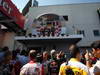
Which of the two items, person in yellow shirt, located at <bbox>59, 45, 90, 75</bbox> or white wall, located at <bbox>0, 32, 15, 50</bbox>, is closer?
person in yellow shirt, located at <bbox>59, 45, 90, 75</bbox>

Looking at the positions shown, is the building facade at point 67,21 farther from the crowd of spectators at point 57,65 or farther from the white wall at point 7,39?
the crowd of spectators at point 57,65

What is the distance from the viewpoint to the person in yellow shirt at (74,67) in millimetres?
2546

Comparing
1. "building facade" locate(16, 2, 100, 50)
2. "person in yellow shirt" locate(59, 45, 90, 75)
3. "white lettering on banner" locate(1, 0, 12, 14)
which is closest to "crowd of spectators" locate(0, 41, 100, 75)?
"person in yellow shirt" locate(59, 45, 90, 75)

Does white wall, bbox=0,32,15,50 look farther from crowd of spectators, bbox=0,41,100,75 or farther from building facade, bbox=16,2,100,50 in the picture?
crowd of spectators, bbox=0,41,100,75

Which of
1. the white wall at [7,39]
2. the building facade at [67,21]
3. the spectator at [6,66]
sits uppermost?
the building facade at [67,21]

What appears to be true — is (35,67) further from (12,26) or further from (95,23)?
(95,23)

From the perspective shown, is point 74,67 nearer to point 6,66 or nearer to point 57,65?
point 6,66

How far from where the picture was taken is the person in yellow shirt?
2546 millimetres

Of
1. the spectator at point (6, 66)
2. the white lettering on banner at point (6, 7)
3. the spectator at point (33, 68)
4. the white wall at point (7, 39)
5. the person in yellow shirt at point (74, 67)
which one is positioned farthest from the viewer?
the white wall at point (7, 39)

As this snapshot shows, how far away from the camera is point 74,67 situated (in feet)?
8.46

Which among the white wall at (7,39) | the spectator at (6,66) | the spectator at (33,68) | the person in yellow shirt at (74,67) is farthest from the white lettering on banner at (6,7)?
the person in yellow shirt at (74,67)

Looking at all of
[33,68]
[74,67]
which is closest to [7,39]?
[33,68]

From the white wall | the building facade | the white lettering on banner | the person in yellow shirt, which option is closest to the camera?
the person in yellow shirt

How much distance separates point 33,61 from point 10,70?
102 centimetres
